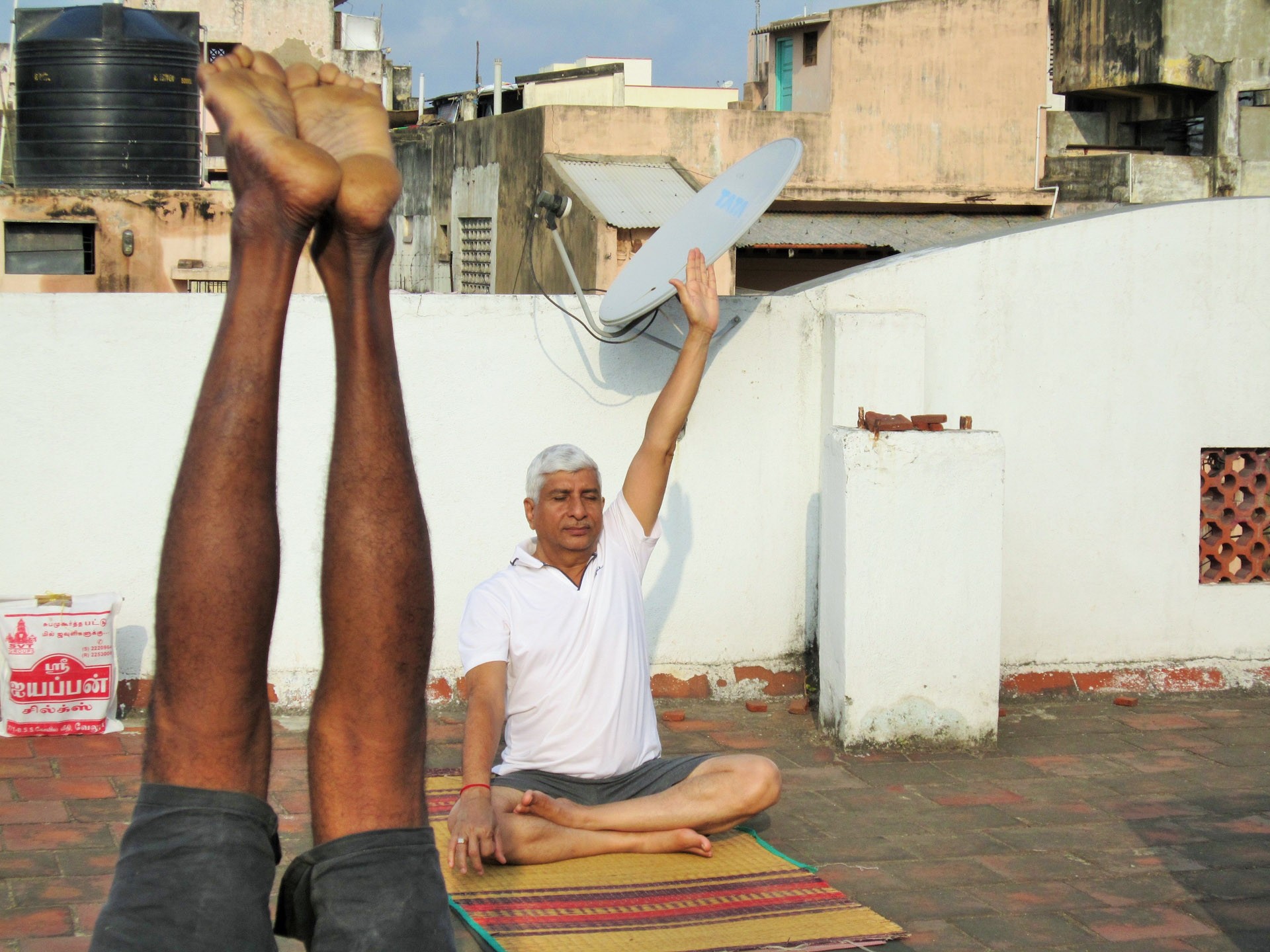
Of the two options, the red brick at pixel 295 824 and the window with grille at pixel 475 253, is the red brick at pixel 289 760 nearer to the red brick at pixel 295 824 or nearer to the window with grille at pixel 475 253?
the red brick at pixel 295 824

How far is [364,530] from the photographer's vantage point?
2189 millimetres

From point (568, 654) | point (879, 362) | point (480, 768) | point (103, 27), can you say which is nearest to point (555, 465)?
point (568, 654)

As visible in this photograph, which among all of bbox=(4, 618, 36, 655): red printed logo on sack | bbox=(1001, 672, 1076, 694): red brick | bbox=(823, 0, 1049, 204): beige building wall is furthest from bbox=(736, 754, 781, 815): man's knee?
bbox=(823, 0, 1049, 204): beige building wall

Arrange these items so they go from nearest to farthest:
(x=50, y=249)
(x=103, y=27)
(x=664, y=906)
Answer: (x=664, y=906) < (x=50, y=249) < (x=103, y=27)

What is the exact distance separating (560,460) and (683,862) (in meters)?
1.25

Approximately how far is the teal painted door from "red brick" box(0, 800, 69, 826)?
60.0ft

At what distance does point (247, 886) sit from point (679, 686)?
391 cm

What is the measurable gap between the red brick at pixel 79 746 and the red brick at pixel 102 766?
6 cm

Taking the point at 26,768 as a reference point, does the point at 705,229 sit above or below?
above

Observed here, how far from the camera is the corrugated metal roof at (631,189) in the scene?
13.0m

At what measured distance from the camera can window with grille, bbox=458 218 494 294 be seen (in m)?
16.8

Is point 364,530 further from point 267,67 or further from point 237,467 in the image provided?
point 267,67

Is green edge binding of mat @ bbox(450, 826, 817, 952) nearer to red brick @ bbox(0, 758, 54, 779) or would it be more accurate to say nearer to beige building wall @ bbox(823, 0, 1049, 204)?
red brick @ bbox(0, 758, 54, 779)

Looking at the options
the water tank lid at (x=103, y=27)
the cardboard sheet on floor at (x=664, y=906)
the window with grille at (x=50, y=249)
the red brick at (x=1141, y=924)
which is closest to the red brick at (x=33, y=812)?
the cardboard sheet on floor at (x=664, y=906)
